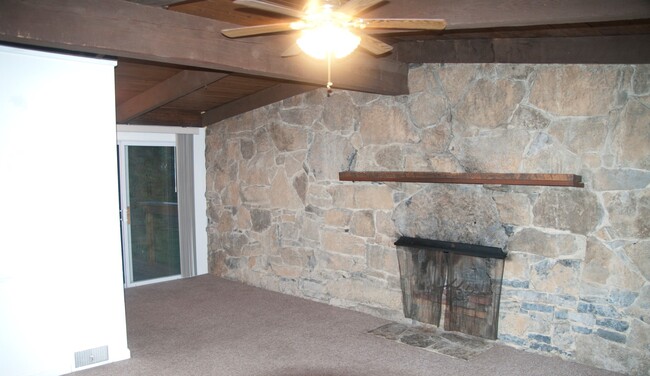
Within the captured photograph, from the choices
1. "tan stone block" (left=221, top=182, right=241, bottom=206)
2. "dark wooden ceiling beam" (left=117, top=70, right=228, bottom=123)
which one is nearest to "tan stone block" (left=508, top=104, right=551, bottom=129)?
"dark wooden ceiling beam" (left=117, top=70, right=228, bottom=123)

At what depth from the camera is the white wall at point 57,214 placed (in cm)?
360

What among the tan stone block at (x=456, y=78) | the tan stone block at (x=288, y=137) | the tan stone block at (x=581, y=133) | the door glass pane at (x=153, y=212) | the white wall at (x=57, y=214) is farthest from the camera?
the door glass pane at (x=153, y=212)

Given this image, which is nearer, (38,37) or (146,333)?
(38,37)

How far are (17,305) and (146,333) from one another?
1.36 meters

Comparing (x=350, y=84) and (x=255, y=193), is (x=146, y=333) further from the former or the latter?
(x=350, y=84)

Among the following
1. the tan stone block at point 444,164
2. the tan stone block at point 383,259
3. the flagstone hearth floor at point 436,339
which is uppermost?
the tan stone block at point 444,164

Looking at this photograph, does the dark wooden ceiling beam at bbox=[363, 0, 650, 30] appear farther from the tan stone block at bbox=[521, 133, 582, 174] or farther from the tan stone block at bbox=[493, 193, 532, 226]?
the tan stone block at bbox=[493, 193, 532, 226]

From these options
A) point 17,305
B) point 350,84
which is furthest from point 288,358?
point 350,84

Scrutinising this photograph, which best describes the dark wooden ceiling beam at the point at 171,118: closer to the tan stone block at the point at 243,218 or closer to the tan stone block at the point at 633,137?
the tan stone block at the point at 243,218

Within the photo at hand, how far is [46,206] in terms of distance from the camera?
3748 millimetres

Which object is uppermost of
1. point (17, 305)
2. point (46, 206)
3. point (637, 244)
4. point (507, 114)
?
point (507, 114)

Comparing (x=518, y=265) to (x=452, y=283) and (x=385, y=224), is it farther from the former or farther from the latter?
(x=385, y=224)

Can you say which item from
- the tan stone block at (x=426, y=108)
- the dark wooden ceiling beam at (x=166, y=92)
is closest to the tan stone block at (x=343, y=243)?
the tan stone block at (x=426, y=108)

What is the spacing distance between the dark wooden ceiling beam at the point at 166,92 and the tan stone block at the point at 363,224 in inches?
77.9
